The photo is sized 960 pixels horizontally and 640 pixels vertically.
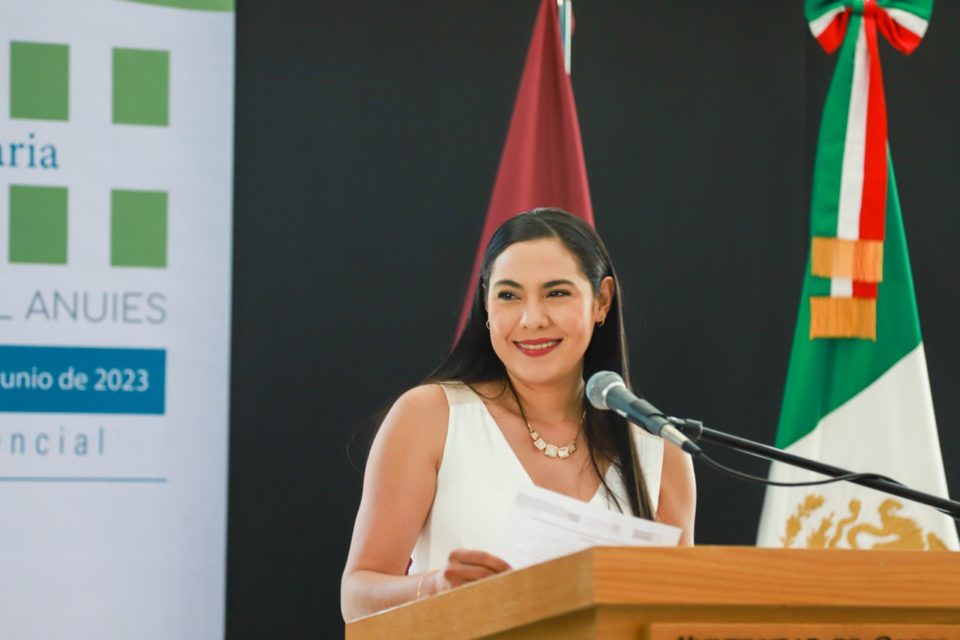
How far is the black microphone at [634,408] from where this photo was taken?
1.70 metres

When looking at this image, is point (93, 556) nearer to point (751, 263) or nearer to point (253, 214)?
point (253, 214)

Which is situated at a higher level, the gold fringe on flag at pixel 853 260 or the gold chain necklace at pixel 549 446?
the gold fringe on flag at pixel 853 260

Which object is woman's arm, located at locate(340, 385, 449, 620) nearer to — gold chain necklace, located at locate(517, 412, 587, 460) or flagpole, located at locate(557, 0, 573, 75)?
gold chain necklace, located at locate(517, 412, 587, 460)

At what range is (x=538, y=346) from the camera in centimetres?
249

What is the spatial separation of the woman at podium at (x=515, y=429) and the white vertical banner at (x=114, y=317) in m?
1.22

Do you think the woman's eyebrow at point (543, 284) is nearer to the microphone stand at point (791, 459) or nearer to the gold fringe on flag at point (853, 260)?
the microphone stand at point (791, 459)

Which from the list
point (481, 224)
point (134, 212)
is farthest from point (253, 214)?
point (481, 224)

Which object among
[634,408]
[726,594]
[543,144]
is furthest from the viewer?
[543,144]

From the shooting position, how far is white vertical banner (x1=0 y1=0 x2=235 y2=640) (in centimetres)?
354

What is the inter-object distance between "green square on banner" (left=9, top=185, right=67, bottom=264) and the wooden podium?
233 centimetres

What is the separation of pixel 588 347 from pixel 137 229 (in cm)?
147

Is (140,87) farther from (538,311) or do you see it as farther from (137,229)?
(538,311)

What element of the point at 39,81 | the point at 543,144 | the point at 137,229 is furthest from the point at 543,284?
the point at 39,81

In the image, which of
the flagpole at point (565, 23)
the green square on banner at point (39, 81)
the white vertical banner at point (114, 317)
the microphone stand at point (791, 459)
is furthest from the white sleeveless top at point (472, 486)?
the green square on banner at point (39, 81)
